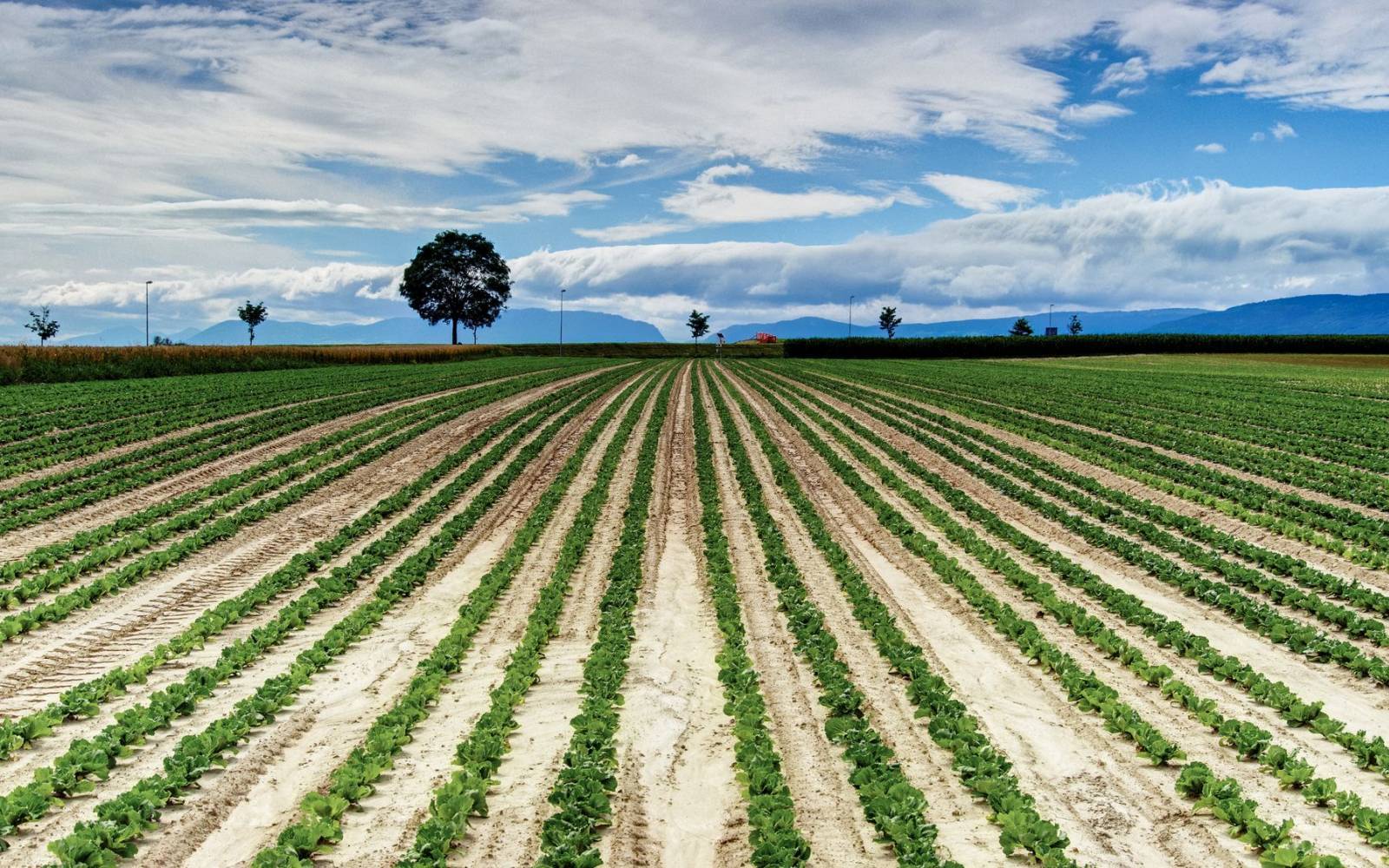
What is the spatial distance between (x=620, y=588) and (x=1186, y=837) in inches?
284

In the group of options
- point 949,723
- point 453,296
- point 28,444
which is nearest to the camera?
point 949,723

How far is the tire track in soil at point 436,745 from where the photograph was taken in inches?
250

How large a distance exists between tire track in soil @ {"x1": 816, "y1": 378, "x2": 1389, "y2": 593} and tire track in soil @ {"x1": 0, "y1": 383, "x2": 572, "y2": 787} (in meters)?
13.0

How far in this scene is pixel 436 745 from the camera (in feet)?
25.6

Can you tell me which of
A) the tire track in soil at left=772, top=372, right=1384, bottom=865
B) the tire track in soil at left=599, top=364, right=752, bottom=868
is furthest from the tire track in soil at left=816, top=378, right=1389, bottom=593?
the tire track in soil at left=599, top=364, right=752, bottom=868

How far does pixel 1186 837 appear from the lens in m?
6.57

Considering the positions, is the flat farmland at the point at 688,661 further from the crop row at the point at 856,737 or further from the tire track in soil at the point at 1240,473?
the tire track in soil at the point at 1240,473

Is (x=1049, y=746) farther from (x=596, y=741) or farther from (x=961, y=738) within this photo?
(x=596, y=741)

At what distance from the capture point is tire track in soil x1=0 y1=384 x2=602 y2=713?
941 cm

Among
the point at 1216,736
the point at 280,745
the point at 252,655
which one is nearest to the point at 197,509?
the point at 252,655

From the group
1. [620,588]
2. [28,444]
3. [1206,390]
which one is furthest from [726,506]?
[1206,390]

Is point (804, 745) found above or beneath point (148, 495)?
beneath

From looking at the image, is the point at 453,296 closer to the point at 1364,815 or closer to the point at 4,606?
the point at 4,606

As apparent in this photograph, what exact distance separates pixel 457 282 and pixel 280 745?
393ft
